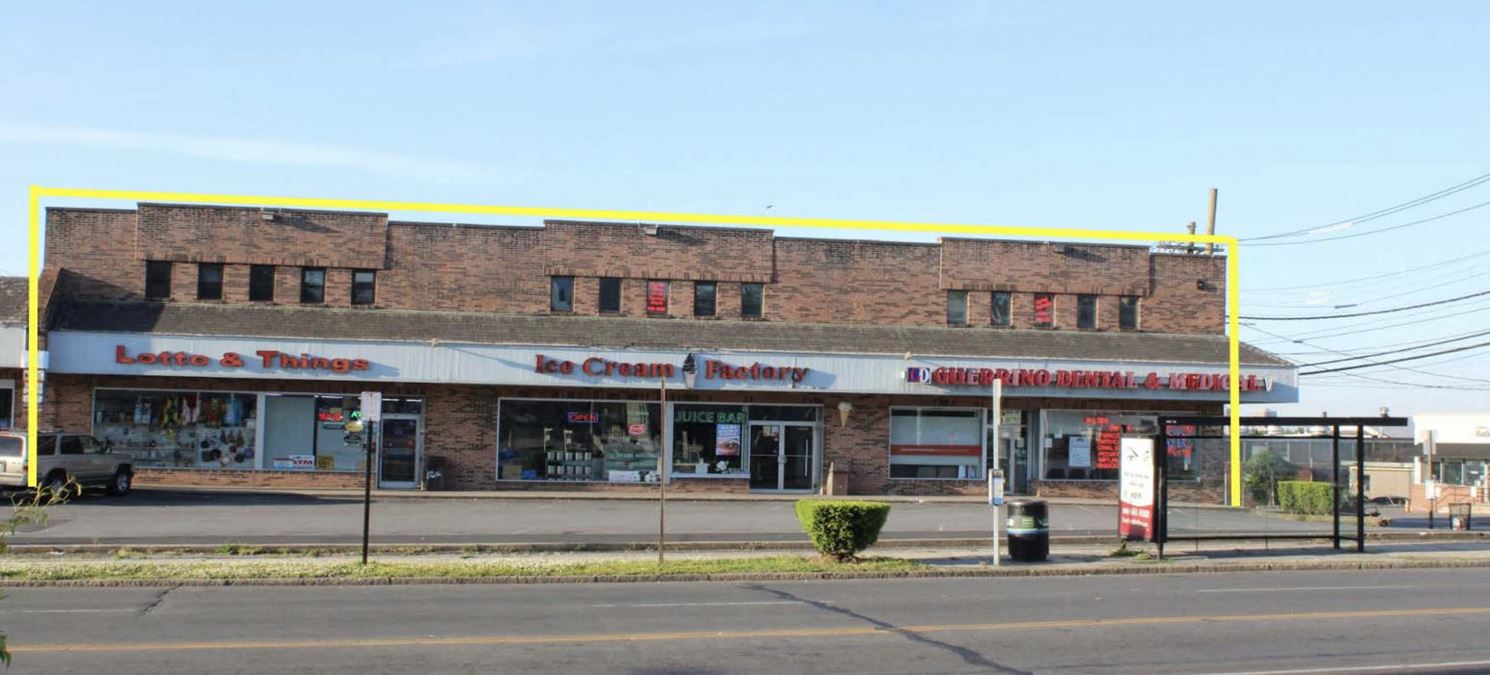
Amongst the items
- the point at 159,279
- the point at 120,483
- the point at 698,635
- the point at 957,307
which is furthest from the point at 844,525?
the point at 159,279

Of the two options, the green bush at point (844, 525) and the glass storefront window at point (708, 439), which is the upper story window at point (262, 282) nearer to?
the glass storefront window at point (708, 439)

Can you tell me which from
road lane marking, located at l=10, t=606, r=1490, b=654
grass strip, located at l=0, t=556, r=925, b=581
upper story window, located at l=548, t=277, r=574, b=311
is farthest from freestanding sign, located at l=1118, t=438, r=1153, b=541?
upper story window, located at l=548, t=277, r=574, b=311

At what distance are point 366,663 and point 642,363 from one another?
960 inches

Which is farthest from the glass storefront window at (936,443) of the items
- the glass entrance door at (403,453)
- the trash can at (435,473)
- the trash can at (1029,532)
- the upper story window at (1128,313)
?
the trash can at (1029,532)

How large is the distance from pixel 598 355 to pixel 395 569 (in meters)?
16.6

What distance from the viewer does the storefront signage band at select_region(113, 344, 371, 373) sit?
34406 millimetres

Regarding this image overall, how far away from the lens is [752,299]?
131 feet

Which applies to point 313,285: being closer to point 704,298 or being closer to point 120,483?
point 120,483

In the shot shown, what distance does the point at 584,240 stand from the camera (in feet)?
127

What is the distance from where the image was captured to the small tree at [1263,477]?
3500 centimetres

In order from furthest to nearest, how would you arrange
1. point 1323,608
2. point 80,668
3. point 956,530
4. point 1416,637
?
point 956,530, point 1323,608, point 1416,637, point 80,668

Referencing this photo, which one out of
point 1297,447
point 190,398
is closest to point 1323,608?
point 190,398

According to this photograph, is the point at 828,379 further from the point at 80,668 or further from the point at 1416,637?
the point at 80,668

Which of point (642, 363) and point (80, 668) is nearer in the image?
point (80, 668)
